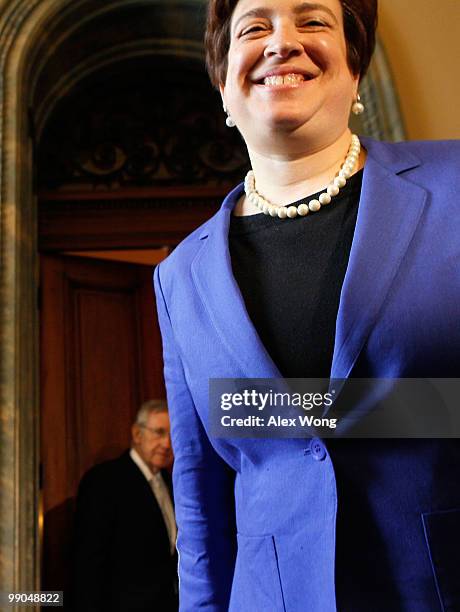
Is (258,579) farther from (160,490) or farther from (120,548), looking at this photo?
(160,490)

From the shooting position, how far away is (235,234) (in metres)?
0.93

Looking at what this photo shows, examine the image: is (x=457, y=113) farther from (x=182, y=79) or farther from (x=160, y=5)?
(x=182, y=79)

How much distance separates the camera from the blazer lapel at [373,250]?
72 cm

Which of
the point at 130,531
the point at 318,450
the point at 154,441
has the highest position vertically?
the point at 154,441

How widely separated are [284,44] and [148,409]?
106 inches

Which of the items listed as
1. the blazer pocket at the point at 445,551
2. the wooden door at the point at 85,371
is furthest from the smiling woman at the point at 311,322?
the wooden door at the point at 85,371

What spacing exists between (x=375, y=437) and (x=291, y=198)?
30 cm

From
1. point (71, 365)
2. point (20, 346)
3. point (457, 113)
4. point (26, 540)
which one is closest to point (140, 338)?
point (71, 365)

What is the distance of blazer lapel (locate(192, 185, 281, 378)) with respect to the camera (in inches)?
30.4

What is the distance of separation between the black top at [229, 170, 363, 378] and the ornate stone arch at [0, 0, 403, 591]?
186 centimetres

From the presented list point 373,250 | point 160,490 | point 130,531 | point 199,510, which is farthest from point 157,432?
point 373,250

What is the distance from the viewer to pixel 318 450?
74 cm

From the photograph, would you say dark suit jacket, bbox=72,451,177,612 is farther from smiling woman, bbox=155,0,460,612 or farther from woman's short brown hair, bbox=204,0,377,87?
woman's short brown hair, bbox=204,0,377,87

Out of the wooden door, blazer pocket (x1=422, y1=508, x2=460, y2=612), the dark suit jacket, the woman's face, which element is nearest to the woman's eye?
the woman's face
